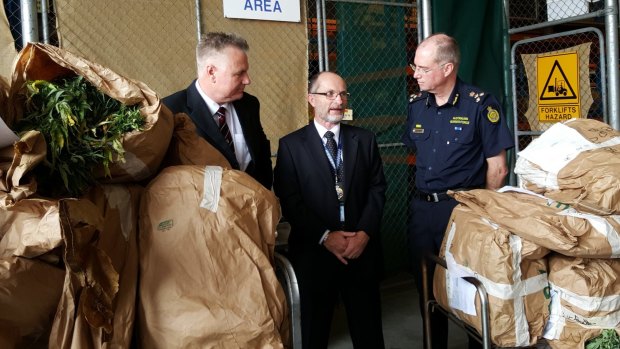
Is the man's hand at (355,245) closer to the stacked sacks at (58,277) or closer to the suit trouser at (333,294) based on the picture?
the suit trouser at (333,294)

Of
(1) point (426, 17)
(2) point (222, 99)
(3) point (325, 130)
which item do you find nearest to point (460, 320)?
(3) point (325, 130)

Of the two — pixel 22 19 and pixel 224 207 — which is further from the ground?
pixel 22 19

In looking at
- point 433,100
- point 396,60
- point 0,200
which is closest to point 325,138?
point 433,100

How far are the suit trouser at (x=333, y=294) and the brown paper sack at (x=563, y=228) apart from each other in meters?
0.96

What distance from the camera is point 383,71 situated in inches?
188

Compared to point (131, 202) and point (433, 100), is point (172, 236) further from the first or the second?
point (433, 100)

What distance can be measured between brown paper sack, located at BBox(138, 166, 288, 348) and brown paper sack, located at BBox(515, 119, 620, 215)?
1.22 m

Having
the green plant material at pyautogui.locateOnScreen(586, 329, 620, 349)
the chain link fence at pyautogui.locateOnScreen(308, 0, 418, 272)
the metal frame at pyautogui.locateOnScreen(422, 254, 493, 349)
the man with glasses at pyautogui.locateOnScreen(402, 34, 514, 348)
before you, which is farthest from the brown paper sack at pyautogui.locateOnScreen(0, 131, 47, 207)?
the chain link fence at pyautogui.locateOnScreen(308, 0, 418, 272)

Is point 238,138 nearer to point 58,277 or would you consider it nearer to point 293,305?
point 293,305

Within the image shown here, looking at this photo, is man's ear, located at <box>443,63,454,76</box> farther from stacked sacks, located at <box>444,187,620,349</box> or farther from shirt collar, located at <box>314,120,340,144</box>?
stacked sacks, located at <box>444,187,620,349</box>

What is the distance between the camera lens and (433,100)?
3248 mm

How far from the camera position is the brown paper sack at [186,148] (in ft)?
5.98

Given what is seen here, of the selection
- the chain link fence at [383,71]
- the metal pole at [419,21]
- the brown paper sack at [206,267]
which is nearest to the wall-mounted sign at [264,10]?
the chain link fence at [383,71]

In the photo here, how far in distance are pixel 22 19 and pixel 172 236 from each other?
230 centimetres
